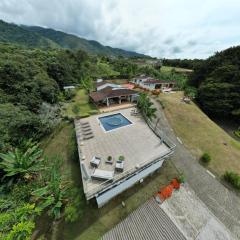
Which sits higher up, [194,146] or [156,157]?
[156,157]

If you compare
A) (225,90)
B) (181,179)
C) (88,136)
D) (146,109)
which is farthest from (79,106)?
(225,90)

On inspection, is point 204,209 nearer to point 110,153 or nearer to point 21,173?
point 110,153

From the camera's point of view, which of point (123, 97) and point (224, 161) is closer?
point (224, 161)

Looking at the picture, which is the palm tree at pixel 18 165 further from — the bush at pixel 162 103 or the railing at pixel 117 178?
the bush at pixel 162 103

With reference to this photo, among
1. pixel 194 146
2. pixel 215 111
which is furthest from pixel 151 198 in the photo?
pixel 215 111

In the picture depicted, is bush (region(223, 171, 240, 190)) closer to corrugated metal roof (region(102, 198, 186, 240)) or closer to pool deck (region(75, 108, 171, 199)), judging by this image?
pool deck (region(75, 108, 171, 199))

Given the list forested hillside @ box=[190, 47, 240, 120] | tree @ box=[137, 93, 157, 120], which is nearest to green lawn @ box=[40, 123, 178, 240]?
tree @ box=[137, 93, 157, 120]

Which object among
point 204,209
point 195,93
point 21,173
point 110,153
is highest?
point 195,93
